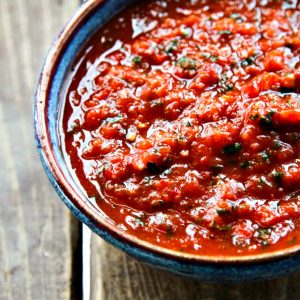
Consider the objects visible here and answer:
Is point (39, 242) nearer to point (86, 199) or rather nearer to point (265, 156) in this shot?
point (86, 199)

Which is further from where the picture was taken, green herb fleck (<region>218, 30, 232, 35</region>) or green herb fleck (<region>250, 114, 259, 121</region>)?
green herb fleck (<region>218, 30, 232, 35</region>)

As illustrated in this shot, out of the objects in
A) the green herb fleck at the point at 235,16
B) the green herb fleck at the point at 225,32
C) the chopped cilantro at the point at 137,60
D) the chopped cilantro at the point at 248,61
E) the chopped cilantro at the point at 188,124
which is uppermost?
the green herb fleck at the point at 235,16

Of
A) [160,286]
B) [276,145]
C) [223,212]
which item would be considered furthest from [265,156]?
[160,286]

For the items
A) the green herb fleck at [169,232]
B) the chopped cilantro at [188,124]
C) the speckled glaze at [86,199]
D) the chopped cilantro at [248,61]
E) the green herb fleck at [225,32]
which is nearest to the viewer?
the speckled glaze at [86,199]

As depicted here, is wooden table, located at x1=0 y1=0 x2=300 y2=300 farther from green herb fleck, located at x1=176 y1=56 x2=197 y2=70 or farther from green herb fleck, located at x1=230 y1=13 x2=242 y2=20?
green herb fleck, located at x1=230 y1=13 x2=242 y2=20

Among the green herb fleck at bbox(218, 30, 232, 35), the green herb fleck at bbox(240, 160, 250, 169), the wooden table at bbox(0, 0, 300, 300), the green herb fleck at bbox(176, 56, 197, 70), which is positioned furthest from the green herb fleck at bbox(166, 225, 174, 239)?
the green herb fleck at bbox(218, 30, 232, 35)

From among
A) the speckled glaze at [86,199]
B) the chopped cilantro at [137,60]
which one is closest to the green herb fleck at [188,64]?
the chopped cilantro at [137,60]

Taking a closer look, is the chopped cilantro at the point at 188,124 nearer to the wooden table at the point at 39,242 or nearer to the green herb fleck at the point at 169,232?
the green herb fleck at the point at 169,232
